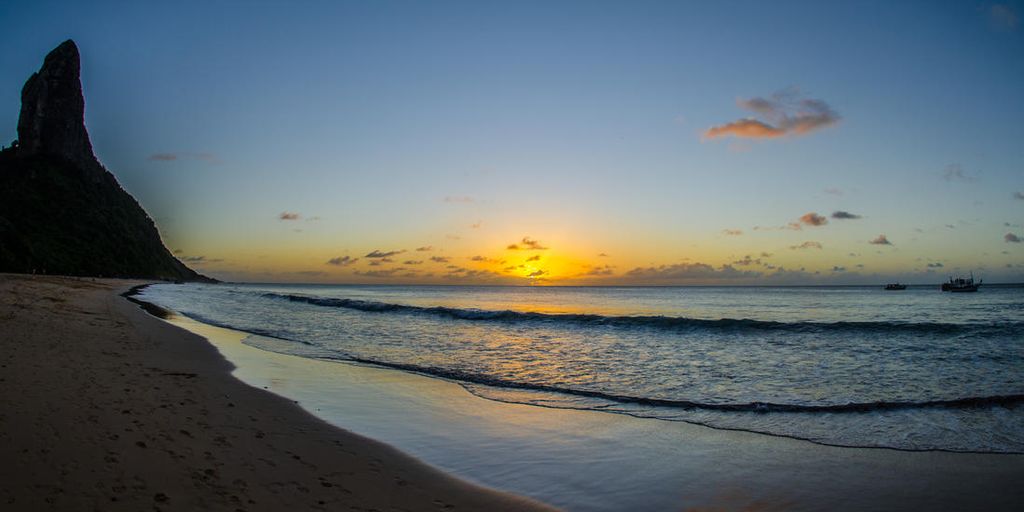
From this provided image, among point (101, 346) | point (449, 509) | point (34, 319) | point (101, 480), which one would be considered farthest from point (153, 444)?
point (34, 319)

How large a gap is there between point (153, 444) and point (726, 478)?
714cm

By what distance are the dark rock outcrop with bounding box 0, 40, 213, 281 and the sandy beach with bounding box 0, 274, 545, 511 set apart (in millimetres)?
84505

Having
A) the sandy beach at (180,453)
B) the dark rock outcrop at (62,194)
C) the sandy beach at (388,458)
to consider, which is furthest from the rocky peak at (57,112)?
the sandy beach at (180,453)

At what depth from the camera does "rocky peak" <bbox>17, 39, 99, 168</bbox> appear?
10456 cm

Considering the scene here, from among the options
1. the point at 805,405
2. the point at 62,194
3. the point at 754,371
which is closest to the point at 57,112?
the point at 62,194

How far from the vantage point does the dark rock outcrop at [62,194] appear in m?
86.5

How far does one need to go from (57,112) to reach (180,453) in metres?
140

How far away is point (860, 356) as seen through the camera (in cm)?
1831

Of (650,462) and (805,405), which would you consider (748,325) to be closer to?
(805,405)

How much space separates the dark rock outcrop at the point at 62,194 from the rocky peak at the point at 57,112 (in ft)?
0.52

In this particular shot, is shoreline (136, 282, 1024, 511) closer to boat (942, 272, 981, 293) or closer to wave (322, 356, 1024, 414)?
wave (322, 356, 1024, 414)

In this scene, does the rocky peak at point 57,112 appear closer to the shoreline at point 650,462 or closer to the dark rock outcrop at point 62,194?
the dark rock outcrop at point 62,194

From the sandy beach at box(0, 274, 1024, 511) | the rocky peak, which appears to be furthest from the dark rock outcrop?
the sandy beach at box(0, 274, 1024, 511)

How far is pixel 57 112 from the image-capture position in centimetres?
10856
